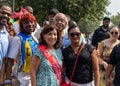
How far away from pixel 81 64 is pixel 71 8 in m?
37.5

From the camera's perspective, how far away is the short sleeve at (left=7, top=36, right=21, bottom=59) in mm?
5848

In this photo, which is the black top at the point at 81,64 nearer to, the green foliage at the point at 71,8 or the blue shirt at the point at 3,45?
the blue shirt at the point at 3,45

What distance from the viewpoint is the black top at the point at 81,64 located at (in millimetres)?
5742

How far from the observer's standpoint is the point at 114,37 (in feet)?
27.2

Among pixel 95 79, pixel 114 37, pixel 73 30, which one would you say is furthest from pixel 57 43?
pixel 114 37

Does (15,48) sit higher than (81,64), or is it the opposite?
(15,48)

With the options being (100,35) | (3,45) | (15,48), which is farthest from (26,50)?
(100,35)

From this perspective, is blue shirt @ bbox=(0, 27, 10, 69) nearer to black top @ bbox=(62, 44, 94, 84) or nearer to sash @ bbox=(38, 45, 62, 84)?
sash @ bbox=(38, 45, 62, 84)

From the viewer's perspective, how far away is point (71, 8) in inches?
1697

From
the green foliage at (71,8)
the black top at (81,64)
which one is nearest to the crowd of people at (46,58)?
the black top at (81,64)

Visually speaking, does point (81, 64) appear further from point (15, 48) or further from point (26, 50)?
point (15, 48)

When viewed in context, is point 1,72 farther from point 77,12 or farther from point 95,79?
point 77,12

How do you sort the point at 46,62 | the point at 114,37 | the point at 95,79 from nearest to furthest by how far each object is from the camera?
the point at 46,62
the point at 95,79
the point at 114,37

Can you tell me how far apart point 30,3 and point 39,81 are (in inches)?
1542
